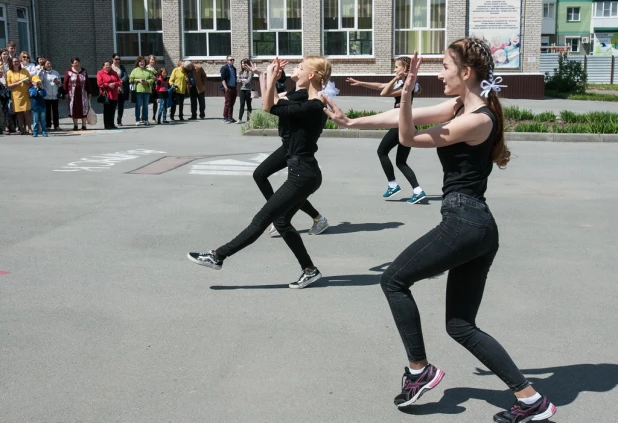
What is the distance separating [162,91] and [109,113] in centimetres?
217

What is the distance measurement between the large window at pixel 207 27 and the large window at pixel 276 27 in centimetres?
118

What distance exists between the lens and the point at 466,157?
407 centimetres

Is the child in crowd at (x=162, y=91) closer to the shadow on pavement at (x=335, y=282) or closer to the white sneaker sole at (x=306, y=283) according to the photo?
the shadow on pavement at (x=335, y=282)

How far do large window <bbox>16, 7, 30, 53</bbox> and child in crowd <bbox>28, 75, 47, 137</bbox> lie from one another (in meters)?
14.2

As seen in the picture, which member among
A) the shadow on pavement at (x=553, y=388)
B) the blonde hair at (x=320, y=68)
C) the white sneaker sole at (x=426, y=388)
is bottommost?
the shadow on pavement at (x=553, y=388)

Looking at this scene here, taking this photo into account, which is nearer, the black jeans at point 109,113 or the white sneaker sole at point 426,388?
the white sneaker sole at point 426,388

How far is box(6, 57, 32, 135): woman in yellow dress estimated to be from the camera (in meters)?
18.4

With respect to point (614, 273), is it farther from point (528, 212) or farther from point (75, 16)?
point (75, 16)

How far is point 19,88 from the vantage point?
18547mm

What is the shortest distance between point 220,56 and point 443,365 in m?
30.6

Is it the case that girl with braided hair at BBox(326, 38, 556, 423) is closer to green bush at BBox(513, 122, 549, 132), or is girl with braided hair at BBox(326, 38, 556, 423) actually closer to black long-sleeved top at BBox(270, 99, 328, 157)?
black long-sleeved top at BBox(270, 99, 328, 157)

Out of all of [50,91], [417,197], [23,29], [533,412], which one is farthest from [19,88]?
[533,412]

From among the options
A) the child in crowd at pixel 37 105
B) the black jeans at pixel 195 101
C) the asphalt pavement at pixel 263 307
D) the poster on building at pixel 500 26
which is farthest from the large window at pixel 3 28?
the asphalt pavement at pixel 263 307

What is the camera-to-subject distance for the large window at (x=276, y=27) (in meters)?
33.8
